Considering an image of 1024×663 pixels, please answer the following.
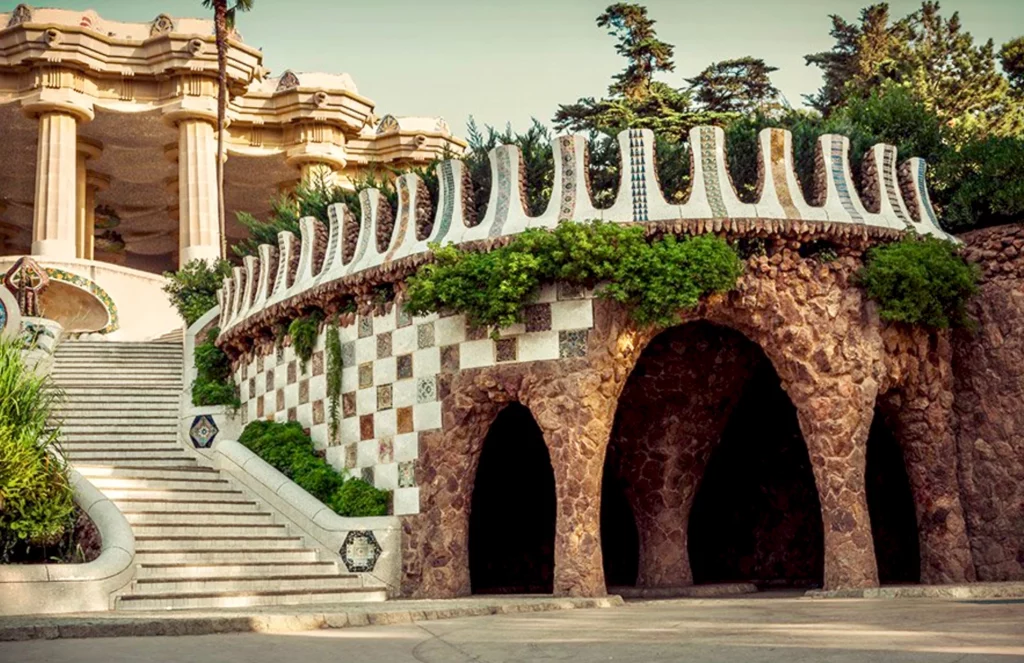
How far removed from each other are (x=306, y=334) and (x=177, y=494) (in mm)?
2843

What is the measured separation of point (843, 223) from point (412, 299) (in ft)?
17.6

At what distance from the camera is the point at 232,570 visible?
50.4 feet

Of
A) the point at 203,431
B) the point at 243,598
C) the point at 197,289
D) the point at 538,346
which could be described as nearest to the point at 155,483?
the point at 203,431

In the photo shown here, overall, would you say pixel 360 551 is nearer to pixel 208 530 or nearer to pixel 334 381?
pixel 208 530

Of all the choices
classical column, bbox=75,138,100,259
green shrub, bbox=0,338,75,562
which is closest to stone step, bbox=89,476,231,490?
Answer: green shrub, bbox=0,338,75,562

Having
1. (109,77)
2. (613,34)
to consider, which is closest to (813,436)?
(613,34)

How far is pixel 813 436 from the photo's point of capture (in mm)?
15391

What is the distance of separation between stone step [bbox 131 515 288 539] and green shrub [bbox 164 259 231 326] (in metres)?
9.82

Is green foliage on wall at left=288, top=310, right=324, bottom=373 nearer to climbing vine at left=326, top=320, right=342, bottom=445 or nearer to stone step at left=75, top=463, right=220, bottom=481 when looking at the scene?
climbing vine at left=326, top=320, right=342, bottom=445

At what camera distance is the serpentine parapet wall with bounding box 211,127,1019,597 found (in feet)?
49.6

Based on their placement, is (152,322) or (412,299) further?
(152,322)

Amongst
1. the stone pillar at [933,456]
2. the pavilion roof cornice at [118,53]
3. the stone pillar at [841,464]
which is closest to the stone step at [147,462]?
the stone pillar at [841,464]

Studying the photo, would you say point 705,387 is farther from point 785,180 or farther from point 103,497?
point 103,497

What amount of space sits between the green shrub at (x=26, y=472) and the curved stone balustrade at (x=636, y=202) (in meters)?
4.87
